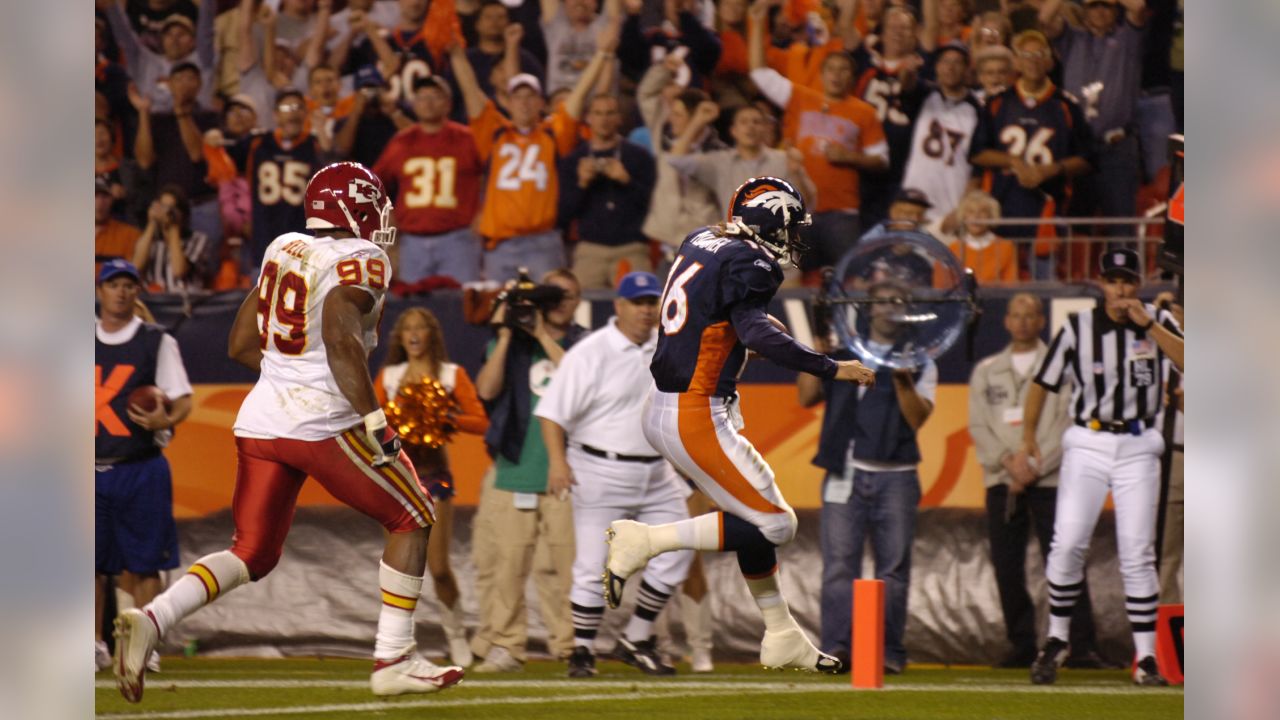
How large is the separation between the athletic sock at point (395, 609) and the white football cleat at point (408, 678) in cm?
4

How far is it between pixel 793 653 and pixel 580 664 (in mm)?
2462

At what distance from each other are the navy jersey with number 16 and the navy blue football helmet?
10 cm

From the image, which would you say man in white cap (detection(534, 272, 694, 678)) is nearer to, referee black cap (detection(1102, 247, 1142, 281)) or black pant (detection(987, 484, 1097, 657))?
black pant (detection(987, 484, 1097, 657))

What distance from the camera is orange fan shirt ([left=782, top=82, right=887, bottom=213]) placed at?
10.8 metres

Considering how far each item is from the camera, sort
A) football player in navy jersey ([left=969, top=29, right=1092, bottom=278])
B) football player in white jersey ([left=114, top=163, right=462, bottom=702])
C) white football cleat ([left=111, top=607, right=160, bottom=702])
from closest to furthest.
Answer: white football cleat ([left=111, top=607, right=160, bottom=702]) < football player in white jersey ([left=114, top=163, right=462, bottom=702]) < football player in navy jersey ([left=969, top=29, right=1092, bottom=278])

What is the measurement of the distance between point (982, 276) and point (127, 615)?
6104 millimetres

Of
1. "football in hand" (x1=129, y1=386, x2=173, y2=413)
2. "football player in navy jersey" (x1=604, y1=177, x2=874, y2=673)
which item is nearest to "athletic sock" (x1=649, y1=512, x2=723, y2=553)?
"football player in navy jersey" (x1=604, y1=177, x2=874, y2=673)

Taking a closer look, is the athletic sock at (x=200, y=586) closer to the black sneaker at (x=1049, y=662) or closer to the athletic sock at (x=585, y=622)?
the athletic sock at (x=585, y=622)

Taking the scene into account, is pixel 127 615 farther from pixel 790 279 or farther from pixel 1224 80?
pixel 790 279

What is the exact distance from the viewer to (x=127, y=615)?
5.76 m

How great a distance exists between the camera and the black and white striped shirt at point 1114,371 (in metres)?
8.64

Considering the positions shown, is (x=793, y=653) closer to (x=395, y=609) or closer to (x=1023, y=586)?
(x=395, y=609)

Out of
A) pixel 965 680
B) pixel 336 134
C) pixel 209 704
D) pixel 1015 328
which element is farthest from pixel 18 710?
pixel 336 134

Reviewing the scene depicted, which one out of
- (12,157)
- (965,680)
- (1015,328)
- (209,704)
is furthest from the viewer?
(1015,328)
